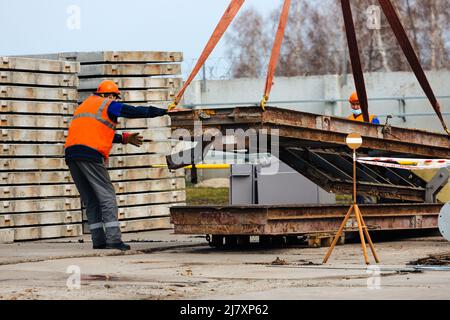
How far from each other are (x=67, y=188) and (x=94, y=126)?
3.32 metres

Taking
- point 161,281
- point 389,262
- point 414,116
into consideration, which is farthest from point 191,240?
point 414,116

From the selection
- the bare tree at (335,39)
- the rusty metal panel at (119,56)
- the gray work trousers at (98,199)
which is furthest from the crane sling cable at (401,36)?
the bare tree at (335,39)

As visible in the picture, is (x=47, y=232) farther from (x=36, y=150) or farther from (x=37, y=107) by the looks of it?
(x=37, y=107)

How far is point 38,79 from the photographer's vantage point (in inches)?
620

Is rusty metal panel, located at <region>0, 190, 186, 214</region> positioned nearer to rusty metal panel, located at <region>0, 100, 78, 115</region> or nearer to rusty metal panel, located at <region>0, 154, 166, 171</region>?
rusty metal panel, located at <region>0, 154, 166, 171</region>

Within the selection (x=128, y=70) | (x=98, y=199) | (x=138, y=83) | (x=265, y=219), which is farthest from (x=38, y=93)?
(x=265, y=219)

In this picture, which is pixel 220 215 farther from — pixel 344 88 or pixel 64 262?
pixel 344 88

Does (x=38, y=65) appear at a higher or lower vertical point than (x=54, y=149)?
higher

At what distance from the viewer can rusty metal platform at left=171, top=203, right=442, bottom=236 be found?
1281cm

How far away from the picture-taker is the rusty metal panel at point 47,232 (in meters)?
15.6

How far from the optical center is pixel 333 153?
49.6 ft

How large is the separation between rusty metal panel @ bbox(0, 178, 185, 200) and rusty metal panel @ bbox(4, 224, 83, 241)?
46 centimetres

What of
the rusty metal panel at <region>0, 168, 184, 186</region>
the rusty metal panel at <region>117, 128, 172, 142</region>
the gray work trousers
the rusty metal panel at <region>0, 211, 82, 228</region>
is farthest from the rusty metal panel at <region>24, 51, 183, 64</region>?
the gray work trousers

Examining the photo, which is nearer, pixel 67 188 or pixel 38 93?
pixel 38 93
